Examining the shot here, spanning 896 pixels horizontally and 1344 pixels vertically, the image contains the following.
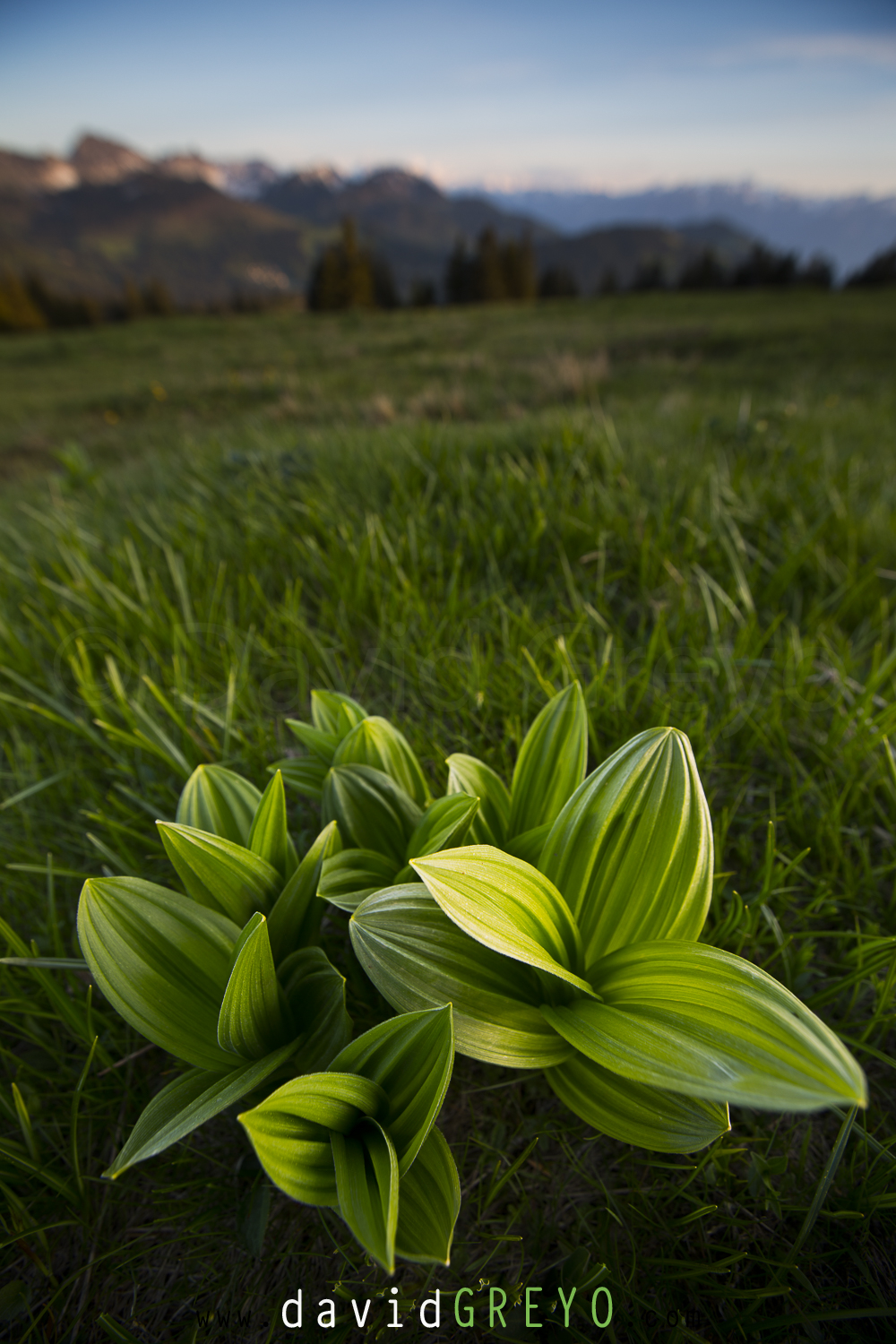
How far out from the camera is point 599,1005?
96 centimetres

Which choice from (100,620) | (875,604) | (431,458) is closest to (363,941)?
(100,620)

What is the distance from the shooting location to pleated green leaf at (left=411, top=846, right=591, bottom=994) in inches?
33.5

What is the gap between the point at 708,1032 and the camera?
32.6 inches

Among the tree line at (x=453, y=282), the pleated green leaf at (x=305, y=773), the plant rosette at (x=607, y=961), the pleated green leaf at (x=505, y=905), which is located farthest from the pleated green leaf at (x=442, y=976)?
the tree line at (x=453, y=282)

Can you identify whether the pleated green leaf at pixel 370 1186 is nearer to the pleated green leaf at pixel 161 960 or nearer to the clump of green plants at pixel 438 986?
the clump of green plants at pixel 438 986

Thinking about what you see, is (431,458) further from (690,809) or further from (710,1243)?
(710,1243)

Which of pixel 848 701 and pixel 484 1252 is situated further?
pixel 848 701

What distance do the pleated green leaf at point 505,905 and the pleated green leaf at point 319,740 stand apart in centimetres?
59

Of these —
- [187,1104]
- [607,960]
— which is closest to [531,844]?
[607,960]

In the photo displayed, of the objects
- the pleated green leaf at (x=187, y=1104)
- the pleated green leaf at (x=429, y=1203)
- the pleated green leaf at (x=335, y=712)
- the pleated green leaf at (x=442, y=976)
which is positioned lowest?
the pleated green leaf at (x=429, y=1203)

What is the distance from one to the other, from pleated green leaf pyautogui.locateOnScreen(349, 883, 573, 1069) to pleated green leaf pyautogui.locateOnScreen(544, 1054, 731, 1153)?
2.2 inches

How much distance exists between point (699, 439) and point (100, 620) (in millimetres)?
3674

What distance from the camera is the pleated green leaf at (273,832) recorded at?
1150mm

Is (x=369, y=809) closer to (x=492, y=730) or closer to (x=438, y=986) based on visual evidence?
(x=438, y=986)
